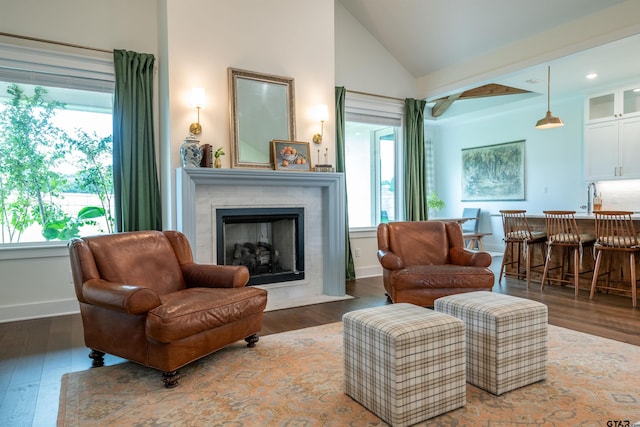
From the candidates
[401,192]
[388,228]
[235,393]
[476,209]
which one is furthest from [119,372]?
[476,209]

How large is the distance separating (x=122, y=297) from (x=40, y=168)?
2.48 m

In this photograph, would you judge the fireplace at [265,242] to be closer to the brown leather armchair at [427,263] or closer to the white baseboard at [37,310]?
the brown leather armchair at [427,263]

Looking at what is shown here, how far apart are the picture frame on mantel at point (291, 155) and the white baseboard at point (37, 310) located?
2.45 meters

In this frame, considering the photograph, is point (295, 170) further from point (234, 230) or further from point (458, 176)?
point (458, 176)

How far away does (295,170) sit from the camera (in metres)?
4.39

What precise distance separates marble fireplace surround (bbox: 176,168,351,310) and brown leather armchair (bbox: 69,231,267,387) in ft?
2.09

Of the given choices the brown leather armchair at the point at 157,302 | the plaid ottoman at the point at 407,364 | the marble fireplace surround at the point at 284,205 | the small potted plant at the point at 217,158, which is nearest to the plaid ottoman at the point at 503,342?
the plaid ottoman at the point at 407,364

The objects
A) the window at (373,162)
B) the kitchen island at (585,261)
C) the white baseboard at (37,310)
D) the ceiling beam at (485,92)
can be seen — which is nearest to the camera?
the white baseboard at (37,310)

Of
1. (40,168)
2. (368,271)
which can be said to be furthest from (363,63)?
(40,168)

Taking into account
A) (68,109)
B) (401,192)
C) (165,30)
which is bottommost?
(401,192)

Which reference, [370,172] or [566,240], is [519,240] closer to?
[566,240]

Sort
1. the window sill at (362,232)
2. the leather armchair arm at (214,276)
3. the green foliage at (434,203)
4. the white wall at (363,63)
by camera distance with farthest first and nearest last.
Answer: the green foliage at (434,203), the window sill at (362,232), the white wall at (363,63), the leather armchair arm at (214,276)

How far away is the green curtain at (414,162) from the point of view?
6102 millimetres

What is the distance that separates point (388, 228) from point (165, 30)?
2.98 meters
